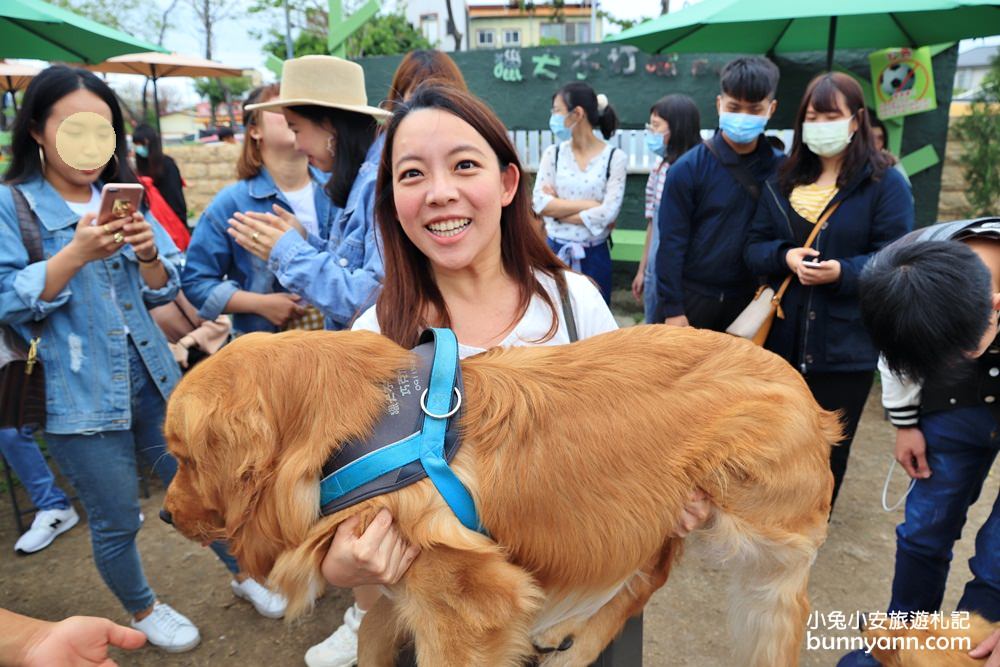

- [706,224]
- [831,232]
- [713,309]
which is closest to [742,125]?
[706,224]

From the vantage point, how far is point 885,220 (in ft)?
12.1

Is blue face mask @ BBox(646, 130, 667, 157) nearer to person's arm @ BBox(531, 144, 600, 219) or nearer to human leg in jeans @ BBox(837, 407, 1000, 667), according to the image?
person's arm @ BBox(531, 144, 600, 219)

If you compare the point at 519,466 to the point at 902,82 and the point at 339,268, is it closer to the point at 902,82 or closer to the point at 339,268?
the point at 339,268

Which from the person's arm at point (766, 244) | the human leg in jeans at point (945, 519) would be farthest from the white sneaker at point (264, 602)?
the person's arm at point (766, 244)

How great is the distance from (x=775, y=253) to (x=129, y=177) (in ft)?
11.9

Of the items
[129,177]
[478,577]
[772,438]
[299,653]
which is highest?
[129,177]

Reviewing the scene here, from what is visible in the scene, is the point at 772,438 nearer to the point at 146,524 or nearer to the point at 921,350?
the point at 921,350

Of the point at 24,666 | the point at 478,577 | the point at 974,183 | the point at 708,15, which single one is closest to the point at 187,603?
the point at 24,666

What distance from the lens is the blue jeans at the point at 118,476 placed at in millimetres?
2973

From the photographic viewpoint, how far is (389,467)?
1504 mm

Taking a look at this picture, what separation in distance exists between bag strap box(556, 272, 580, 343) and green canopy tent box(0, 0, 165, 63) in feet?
13.9

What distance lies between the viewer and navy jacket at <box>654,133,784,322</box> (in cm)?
431

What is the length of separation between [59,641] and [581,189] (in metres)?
5.58

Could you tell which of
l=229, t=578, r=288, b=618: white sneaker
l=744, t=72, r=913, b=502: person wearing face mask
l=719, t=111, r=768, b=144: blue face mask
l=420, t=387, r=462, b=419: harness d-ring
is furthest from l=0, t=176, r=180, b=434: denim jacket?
l=719, t=111, r=768, b=144: blue face mask
